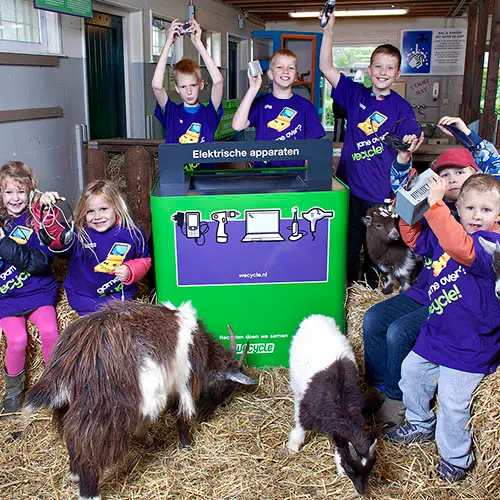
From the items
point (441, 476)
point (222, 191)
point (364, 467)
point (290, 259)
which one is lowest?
point (441, 476)

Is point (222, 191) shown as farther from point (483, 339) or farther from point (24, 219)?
point (483, 339)

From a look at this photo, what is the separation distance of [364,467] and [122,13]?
7074 millimetres

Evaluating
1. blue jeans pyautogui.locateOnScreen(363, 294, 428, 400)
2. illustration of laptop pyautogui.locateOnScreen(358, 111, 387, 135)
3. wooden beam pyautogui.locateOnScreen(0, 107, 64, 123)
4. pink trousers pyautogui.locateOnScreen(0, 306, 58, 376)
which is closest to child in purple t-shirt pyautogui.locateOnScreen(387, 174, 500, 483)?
blue jeans pyautogui.locateOnScreen(363, 294, 428, 400)

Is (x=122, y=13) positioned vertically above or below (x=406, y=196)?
above

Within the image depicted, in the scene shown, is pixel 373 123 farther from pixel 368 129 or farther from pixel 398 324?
pixel 398 324

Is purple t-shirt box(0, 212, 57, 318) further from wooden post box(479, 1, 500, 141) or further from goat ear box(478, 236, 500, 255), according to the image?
wooden post box(479, 1, 500, 141)

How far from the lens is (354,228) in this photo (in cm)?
406

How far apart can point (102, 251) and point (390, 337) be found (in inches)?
70.0

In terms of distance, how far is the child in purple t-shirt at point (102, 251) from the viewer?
3322mm

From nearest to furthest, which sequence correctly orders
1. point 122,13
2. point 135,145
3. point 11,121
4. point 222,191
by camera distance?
point 222,191 < point 11,121 < point 135,145 < point 122,13

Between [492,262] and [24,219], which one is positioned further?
[24,219]

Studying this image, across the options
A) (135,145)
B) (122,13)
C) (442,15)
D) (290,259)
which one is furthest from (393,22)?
(290,259)

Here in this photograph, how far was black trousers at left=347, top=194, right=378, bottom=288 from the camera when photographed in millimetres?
4027

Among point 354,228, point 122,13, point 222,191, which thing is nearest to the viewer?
point 222,191
